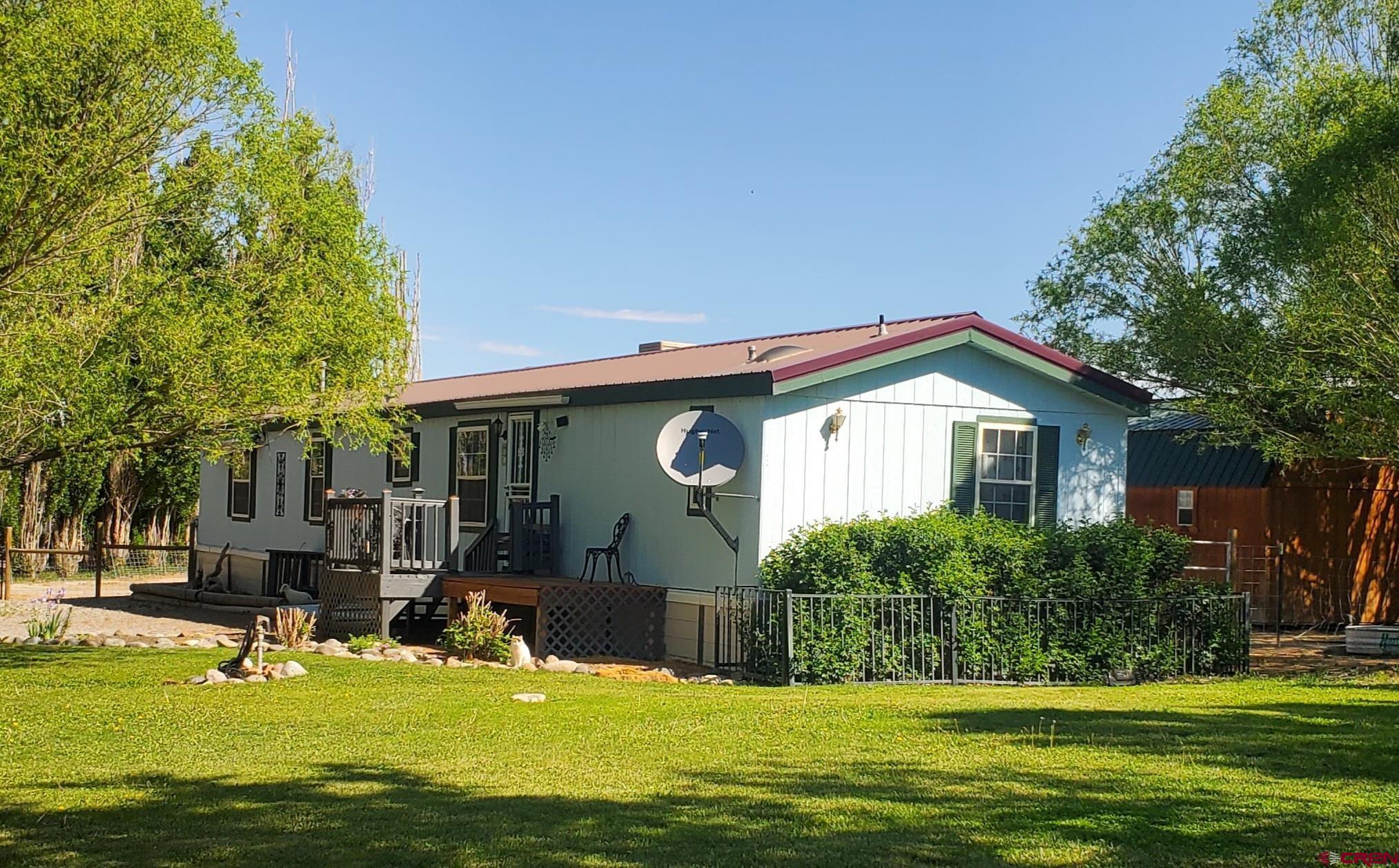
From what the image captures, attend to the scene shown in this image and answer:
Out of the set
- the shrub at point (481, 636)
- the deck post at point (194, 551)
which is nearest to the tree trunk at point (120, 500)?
the deck post at point (194, 551)

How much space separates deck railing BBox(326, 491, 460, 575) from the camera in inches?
695

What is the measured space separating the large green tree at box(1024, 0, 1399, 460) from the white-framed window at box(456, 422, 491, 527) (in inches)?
408

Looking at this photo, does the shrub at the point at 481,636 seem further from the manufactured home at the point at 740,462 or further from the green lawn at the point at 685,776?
the green lawn at the point at 685,776

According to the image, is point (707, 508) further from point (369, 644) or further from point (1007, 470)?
point (369, 644)

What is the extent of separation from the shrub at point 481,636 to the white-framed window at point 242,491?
43.0 ft

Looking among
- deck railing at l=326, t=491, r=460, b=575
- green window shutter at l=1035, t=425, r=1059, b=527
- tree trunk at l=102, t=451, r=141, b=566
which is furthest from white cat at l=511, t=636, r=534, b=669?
tree trunk at l=102, t=451, r=141, b=566

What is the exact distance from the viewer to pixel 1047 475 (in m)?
17.2

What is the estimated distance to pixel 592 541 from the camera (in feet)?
59.3

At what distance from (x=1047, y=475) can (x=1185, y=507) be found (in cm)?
822

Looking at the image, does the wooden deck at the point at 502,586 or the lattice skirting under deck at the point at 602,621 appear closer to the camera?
the lattice skirting under deck at the point at 602,621

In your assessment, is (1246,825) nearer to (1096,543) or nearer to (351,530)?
(1096,543)

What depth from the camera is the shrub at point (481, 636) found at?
14.8m

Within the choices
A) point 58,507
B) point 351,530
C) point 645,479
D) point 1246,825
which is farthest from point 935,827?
point 58,507

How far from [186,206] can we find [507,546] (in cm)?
588
